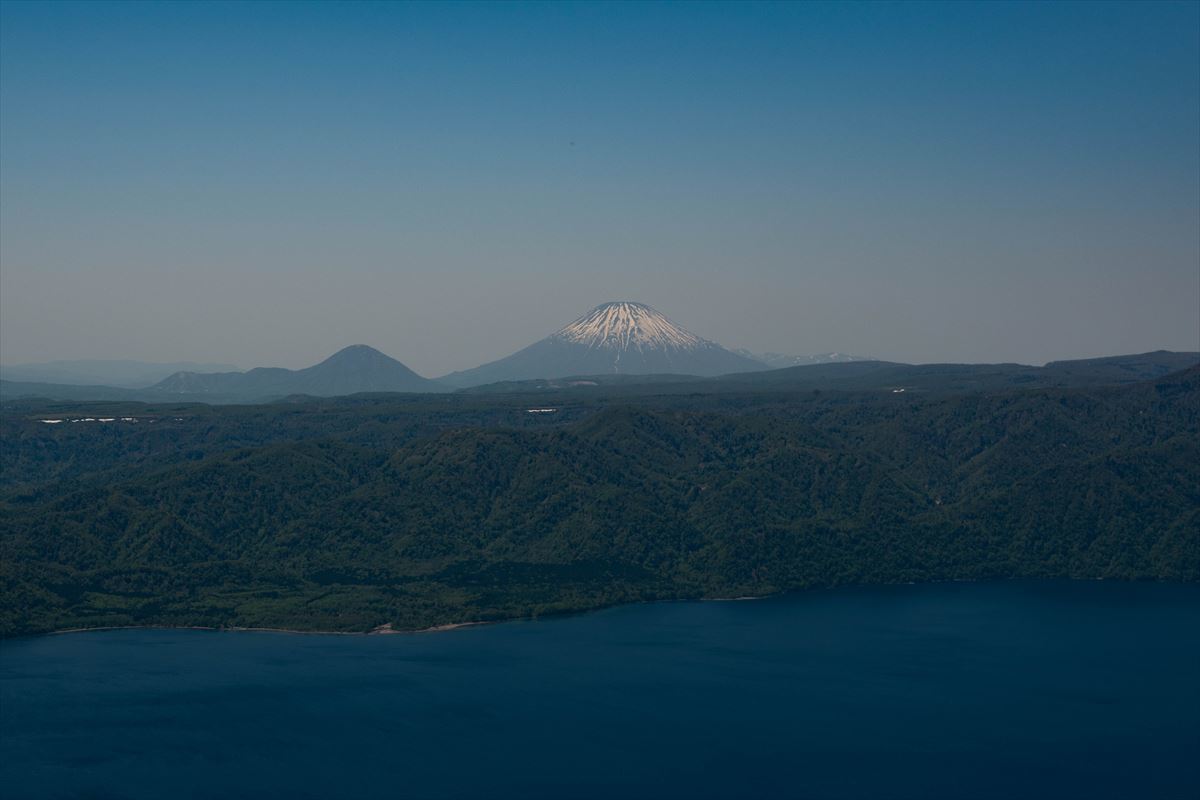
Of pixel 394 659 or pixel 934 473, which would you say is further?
pixel 934 473

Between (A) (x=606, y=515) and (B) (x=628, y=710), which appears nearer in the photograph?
(B) (x=628, y=710)

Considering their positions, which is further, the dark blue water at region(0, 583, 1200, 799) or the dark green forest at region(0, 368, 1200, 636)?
the dark green forest at region(0, 368, 1200, 636)

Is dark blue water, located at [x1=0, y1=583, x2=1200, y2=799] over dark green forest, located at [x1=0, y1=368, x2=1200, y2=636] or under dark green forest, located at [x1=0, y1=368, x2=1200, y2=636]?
under

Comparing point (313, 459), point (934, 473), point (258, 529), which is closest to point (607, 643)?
point (258, 529)

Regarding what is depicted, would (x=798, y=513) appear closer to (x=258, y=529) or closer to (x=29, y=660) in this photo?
(x=258, y=529)

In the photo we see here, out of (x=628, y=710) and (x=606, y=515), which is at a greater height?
(x=606, y=515)
